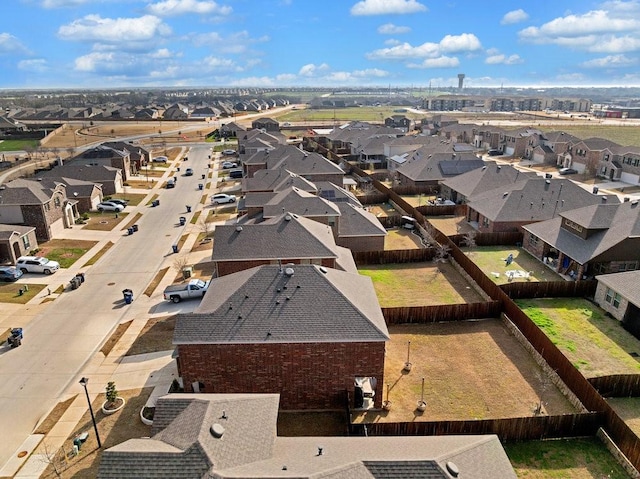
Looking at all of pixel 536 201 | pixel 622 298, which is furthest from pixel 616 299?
pixel 536 201

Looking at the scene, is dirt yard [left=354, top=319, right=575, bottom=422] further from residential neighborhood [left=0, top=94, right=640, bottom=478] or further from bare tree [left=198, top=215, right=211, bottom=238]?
bare tree [left=198, top=215, right=211, bottom=238]

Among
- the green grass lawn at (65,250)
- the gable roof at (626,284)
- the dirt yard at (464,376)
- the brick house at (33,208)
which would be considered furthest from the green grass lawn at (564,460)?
the brick house at (33,208)

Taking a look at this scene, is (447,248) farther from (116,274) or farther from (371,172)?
(371,172)

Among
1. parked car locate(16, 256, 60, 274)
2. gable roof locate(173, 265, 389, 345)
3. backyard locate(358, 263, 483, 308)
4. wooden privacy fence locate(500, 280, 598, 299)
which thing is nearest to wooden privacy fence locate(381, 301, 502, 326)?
backyard locate(358, 263, 483, 308)

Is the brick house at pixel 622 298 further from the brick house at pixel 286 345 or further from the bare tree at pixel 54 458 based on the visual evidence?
the bare tree at pixel 54 458

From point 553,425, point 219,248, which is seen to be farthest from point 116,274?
point 553,425

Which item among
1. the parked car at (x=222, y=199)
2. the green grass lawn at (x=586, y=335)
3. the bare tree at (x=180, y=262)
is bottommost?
the green grass lawn at (x=586, y=335)
